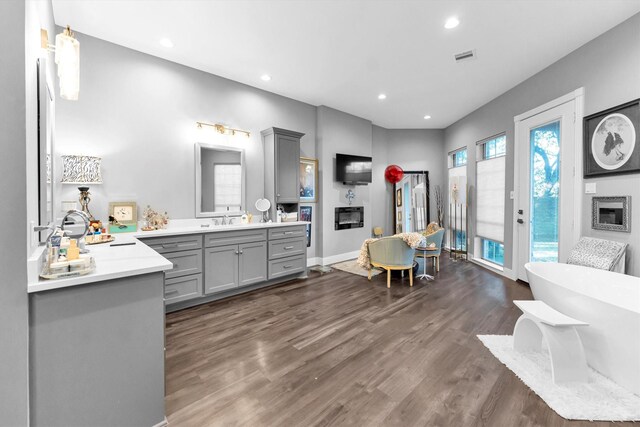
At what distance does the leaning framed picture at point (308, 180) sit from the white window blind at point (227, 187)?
4.19 feet

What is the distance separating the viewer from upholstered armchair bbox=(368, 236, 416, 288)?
12.8ft

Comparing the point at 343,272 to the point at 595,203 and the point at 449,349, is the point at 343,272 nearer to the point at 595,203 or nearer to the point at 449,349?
the point at 449,349

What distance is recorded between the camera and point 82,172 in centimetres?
273

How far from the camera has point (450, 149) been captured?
6469mm

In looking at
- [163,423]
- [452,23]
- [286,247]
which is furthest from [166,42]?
[163,423]

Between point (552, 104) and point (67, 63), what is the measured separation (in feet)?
16.0

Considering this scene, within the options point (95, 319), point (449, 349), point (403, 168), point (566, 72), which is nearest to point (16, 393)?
point (95, 319)

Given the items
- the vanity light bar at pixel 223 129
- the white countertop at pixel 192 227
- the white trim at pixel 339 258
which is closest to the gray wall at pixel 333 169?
the white trim at pixel 339 258

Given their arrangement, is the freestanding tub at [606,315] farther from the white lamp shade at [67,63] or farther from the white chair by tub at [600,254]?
the white lamp shade at [67,63]

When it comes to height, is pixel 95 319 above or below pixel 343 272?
above

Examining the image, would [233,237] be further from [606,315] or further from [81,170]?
[606,315]

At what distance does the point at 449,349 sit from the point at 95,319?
8.16ft

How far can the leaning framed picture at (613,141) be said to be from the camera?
8.43ft

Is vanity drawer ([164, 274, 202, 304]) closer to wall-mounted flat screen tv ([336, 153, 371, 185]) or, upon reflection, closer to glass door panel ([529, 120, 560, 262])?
wall-mounted flat screen tv ([336, 153, 371, 185])
